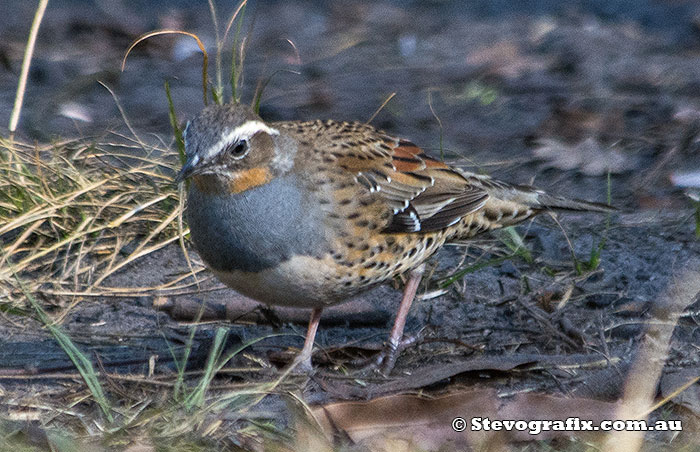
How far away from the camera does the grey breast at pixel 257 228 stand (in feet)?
15.4

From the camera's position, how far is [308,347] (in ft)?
17.2

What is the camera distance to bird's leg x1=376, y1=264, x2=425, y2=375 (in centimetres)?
520

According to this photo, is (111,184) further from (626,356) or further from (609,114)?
(609,114)

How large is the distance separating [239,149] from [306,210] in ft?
1.41

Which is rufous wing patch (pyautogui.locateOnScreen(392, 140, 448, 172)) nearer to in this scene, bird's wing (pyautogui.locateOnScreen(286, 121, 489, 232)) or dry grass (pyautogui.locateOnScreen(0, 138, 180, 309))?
bird's wing (pyautogui.locateOnScreen(286, 121, 489, 232))

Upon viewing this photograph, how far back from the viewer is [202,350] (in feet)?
16.8

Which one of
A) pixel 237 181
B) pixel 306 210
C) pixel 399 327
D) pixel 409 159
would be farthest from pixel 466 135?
pixel 237 181

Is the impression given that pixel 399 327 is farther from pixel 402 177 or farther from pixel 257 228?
pixel 257 228

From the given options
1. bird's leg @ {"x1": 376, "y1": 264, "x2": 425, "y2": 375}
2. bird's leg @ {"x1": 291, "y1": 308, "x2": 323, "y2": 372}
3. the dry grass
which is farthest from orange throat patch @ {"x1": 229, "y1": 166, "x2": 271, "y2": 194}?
the dry grass

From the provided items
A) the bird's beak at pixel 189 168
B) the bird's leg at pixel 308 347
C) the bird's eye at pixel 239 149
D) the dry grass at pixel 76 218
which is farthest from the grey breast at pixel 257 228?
the dry grass at pixel 76 218

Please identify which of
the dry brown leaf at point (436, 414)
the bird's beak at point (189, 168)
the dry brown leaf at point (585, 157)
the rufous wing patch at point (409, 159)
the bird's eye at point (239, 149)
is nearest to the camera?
the dry brown leaf at point (436, 414)

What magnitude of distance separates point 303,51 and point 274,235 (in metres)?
5.66

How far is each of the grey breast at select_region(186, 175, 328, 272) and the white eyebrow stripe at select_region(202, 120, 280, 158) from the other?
25 cm

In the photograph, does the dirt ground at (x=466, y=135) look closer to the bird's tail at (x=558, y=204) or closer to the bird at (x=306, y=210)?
the bird's tail at (x=558, y=204)
